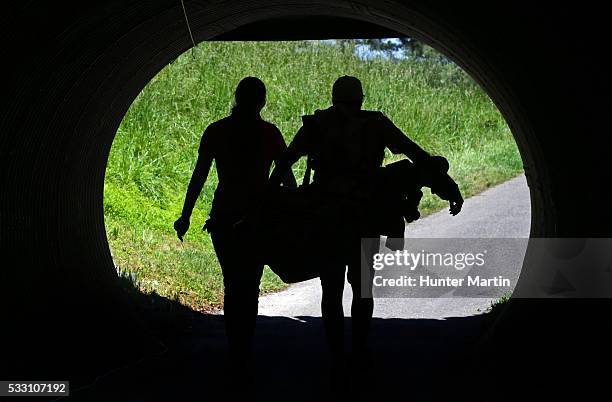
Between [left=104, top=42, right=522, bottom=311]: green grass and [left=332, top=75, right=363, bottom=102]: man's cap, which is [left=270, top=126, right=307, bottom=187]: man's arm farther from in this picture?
[left=104, top=42, right=522, bottom=311]: green grass

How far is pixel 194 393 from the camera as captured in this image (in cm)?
734

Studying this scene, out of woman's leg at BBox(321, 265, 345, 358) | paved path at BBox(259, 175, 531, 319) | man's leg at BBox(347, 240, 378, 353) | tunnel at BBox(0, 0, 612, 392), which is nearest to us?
tunnel at BBox(0, 0, 612, 392)

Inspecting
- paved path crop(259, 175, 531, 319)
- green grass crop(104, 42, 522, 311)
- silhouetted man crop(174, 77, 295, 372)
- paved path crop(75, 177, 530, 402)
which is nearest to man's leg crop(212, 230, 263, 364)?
silhouetted man crop(174, 77, 295, 372)

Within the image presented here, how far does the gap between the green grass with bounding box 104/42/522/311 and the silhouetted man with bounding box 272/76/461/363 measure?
246 inches

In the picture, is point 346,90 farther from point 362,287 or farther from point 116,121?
point 116,121

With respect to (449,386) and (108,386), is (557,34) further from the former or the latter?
(108,386)

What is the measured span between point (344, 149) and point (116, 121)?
377 cm

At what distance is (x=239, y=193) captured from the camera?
24.3 ft

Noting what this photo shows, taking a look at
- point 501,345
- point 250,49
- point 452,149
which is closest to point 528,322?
point 501,345

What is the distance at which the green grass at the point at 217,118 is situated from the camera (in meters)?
16.3

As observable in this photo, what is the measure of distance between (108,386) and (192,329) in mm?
3070

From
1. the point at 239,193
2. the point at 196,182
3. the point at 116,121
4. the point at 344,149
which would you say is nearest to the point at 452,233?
the point at 116,121

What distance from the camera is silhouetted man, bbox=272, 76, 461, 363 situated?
708 centimetres

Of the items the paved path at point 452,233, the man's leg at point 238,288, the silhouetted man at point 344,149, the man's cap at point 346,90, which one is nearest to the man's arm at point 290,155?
the silhouetted man at point 344,149
